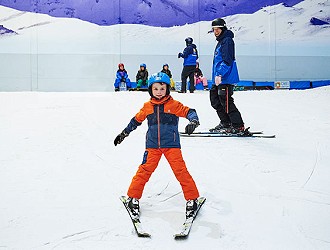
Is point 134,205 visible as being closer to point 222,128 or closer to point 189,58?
point 222,128

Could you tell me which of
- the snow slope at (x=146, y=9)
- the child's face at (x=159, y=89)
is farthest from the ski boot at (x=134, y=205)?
the snow slope at (x=146, y=9)

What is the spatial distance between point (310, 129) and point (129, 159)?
256cm

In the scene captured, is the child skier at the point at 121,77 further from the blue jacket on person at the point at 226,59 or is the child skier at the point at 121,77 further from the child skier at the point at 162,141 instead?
the child skier at the point at 162,141

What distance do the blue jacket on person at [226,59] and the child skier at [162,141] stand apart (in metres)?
2.05

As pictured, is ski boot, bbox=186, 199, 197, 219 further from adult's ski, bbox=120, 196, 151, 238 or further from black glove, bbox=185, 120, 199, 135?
black glove, bbox=185, 120, 199, 135

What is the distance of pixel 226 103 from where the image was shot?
166 inches

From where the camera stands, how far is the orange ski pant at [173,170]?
209cm

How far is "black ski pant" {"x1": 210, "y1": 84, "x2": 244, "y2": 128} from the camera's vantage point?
419 centimetres

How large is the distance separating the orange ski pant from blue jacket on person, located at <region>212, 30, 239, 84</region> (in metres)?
2.18

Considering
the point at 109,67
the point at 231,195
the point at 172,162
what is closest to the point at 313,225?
the point at 231,195

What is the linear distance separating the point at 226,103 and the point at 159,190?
195cm

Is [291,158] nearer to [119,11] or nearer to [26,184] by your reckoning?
[26,184]

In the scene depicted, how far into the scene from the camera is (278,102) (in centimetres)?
749

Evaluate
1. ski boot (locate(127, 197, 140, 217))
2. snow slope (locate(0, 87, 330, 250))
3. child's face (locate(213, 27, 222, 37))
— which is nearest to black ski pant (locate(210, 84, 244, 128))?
snow slope (locate(0, 87, 330, 250))
